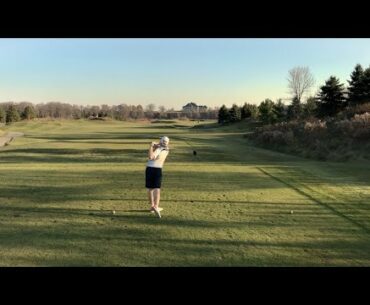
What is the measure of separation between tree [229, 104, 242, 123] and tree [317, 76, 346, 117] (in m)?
46.6

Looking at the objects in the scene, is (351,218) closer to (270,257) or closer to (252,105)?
(270,257)

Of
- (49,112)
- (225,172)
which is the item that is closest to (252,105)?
(225,172)

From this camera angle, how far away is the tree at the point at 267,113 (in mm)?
68750

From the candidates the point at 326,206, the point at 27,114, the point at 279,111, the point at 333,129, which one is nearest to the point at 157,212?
the point at 326,206

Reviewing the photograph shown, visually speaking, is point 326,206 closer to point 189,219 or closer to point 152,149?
point 189,219

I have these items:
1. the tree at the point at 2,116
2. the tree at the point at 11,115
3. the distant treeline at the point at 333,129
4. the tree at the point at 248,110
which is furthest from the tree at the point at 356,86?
the tree at the point at 2,116

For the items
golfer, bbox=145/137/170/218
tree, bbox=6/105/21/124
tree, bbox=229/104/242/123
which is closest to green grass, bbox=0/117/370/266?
golfer, bbox=145/137/170/218

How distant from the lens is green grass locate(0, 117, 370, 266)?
7129 mm

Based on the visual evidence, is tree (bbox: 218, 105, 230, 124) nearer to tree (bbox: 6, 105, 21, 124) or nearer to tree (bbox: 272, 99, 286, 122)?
tree (bbox: 272, 99, 286, 122)

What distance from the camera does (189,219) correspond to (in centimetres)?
987

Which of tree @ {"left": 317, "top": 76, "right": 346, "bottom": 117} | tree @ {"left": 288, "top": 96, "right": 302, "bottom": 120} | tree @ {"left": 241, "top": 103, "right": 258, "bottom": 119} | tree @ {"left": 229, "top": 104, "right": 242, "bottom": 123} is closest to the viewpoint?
tree @ {"left": 317, "top": 76, "right": 346, "bottom": 117}
